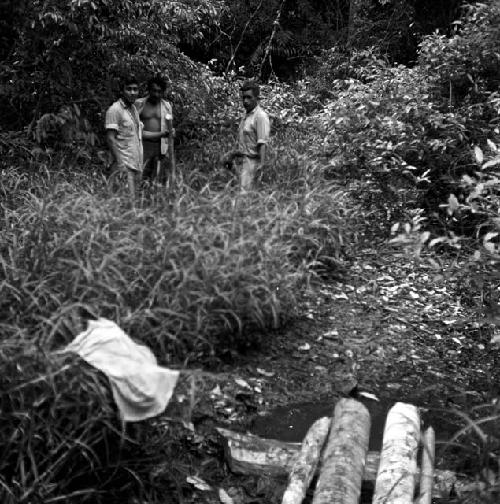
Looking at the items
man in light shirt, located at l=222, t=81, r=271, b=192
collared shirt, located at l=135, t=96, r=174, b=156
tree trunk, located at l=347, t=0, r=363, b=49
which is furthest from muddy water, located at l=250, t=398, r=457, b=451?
tree trunk, located at l=347, t=0, r=363, b=49

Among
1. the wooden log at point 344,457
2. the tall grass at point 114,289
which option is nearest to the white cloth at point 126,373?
the tall grass at point 114,289

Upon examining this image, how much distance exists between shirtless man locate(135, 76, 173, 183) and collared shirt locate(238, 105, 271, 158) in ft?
2.86

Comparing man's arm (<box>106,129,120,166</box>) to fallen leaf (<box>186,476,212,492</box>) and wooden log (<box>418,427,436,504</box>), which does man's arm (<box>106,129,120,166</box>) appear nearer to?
fallen leaf (<box>186,476,212,492</box>)

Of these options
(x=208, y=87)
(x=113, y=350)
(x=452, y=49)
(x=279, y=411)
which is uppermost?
(x=452, y=49)

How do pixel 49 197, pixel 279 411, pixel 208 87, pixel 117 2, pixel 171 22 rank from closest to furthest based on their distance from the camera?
pixel 279 411
pixel 49 197
pixel 117 2
pixel 171 22
pixel 208 87

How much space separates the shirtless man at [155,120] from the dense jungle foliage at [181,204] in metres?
0.58

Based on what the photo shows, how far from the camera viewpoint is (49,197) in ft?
19.4

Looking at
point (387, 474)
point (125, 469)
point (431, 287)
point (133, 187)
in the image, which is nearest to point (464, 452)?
point (387, 474)

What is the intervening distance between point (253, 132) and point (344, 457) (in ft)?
15.2

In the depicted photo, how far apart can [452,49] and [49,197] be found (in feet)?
19.8

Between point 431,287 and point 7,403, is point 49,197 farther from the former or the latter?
point 431,287

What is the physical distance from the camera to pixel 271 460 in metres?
3.93

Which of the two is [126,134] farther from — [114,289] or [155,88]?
[114,289]

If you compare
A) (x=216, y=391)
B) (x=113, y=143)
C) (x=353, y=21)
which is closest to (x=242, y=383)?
→ (x=216, y=391)
